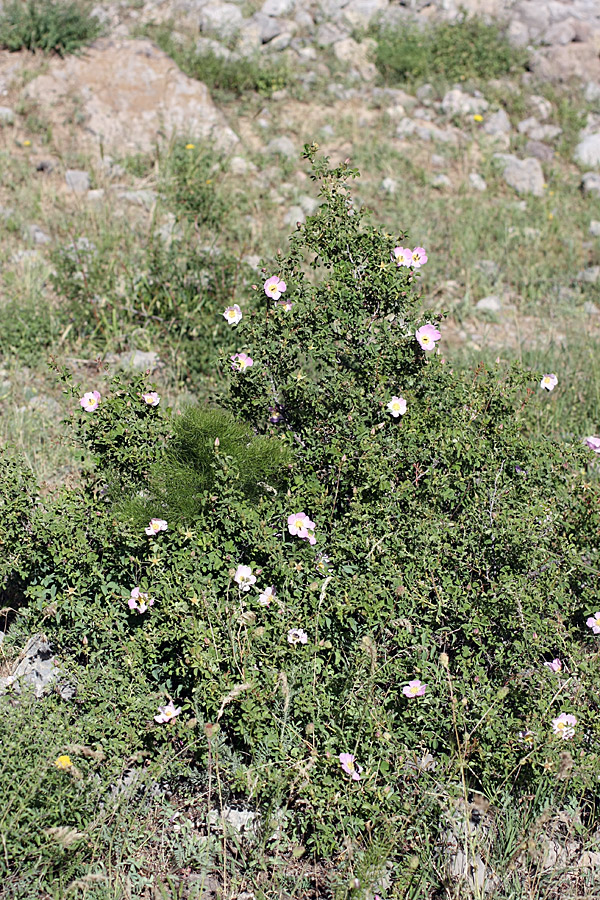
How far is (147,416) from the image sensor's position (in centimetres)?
330

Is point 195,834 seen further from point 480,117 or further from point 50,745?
point 480,117

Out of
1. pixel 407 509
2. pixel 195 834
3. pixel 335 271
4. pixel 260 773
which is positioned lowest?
pixel 195 834

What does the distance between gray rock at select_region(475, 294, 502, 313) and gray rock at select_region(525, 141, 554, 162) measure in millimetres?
2377

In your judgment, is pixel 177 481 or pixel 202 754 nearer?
pixel 202 754

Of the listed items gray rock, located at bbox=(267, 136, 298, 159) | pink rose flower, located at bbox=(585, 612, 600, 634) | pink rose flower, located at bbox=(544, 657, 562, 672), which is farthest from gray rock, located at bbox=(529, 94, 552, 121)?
pink rose flower, located at bbox=(544, 657, 562, 672)

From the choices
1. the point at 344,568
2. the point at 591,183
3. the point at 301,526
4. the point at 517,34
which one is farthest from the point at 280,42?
the point at 344,568

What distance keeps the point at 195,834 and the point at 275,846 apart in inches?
10.7

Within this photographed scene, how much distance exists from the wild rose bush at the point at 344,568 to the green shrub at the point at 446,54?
516 centimetres

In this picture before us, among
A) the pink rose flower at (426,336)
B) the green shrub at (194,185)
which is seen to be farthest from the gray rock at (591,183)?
the pink rose flower at (426,336)

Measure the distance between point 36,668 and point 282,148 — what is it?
208 inches

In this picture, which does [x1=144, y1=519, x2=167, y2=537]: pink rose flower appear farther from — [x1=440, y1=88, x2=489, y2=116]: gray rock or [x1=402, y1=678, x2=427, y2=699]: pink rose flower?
[x1=440, y1=88, x2=489, y2=116]: gray rock

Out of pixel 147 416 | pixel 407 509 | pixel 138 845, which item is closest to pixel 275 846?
pixel 138 845

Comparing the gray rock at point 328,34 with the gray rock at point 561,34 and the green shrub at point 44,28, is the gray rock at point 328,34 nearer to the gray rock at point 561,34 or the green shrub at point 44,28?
the gray rock at point 561,34

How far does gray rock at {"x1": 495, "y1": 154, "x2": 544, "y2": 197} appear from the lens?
6980 mm
